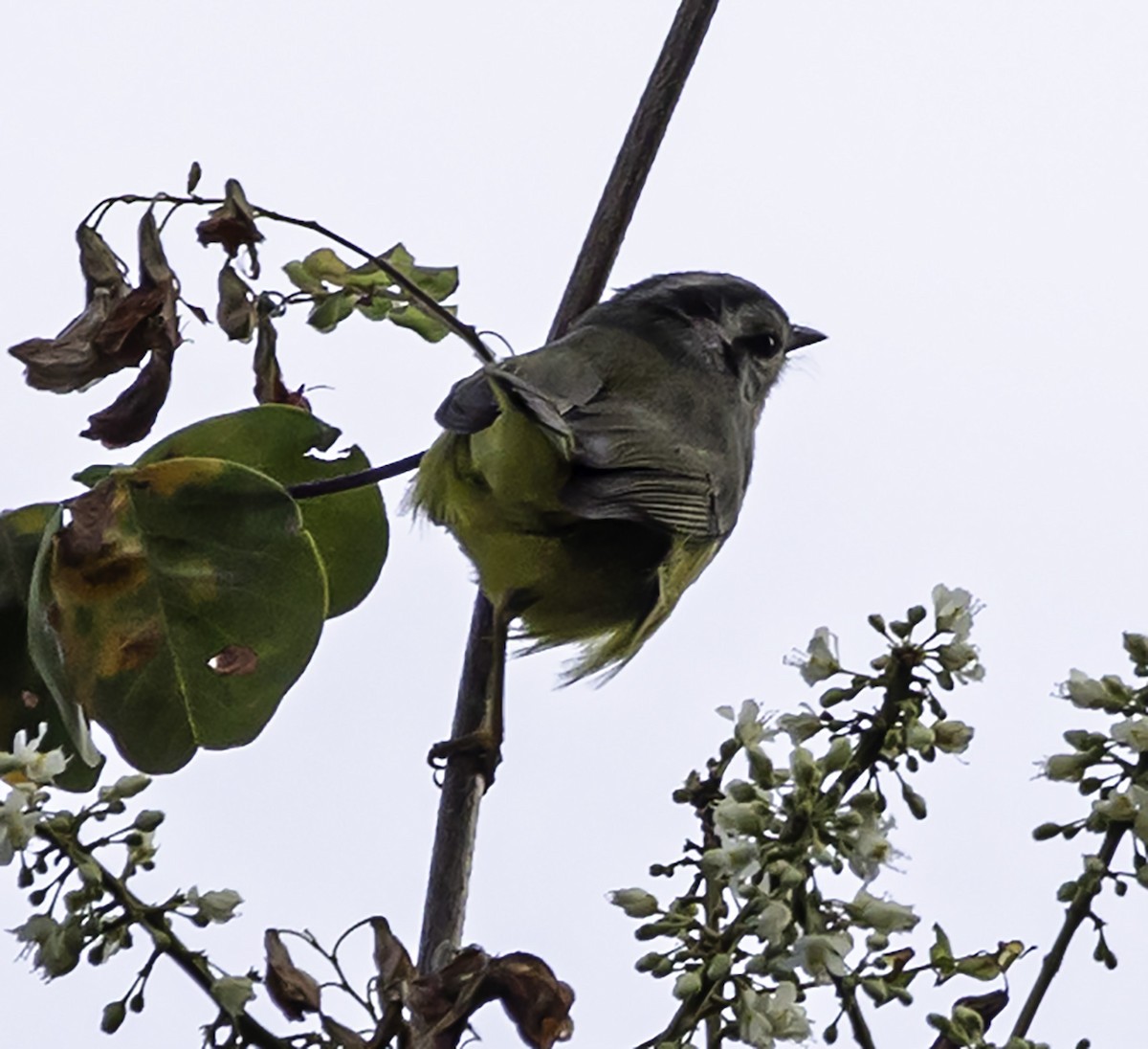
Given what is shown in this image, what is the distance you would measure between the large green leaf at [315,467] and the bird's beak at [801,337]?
79.5 inches

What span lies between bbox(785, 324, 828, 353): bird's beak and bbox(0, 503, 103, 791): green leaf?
2391 mm

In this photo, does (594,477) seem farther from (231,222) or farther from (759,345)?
(759,345)

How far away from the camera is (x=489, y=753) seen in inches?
96.9

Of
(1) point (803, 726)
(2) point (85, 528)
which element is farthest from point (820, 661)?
(2) point (85, 528)

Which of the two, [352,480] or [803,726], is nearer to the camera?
[803,726]

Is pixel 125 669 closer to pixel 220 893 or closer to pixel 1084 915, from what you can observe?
pixel 220 893

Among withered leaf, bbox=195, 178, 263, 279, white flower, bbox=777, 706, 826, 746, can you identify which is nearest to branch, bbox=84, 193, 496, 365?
withered leaf, bbox=195, 178, 263, 279

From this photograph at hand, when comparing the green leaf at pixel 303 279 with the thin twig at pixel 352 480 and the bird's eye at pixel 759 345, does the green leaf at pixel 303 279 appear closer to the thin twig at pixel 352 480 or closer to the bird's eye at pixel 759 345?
the thin twig at pixel 352 480

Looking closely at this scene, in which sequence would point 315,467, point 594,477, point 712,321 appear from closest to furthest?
point 315,467 → point 594,477 → point 712,321

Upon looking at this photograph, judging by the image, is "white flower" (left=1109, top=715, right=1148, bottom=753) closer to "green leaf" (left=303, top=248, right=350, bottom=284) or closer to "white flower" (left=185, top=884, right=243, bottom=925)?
"white flower" (left=185, top=884, right=243, bottom=925)

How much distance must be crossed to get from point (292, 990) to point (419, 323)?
115 centimetres

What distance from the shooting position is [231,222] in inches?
85.7

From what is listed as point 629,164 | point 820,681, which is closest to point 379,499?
point 629,164

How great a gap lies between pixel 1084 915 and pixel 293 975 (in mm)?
671
